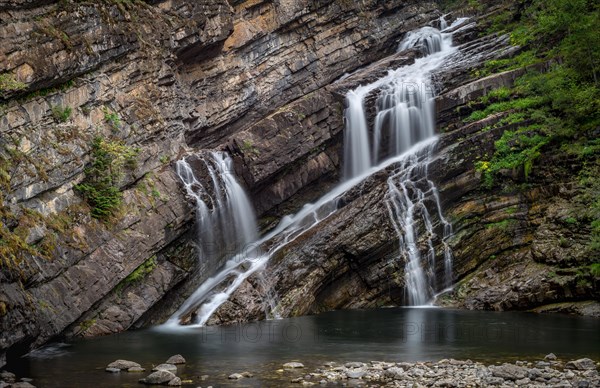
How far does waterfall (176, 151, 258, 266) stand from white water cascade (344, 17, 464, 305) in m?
6.11

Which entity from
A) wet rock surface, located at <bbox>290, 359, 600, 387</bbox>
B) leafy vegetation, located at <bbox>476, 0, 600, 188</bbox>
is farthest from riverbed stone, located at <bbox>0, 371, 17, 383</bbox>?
leafy vegetation, located at <bbox>476, 0, 600, 188</bbox>

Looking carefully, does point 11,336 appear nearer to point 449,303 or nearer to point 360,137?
point 449,303

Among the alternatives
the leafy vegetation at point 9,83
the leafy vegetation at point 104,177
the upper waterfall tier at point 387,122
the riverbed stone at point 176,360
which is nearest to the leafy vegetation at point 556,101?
the upper waterfall tier at point 387,122

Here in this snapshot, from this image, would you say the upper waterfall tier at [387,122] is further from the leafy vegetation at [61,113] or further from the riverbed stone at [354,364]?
the riverbed stone at [354,364]

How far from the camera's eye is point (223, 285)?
24.5m

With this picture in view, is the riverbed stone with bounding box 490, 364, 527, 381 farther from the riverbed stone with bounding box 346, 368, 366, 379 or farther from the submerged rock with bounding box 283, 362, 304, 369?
the submerged rock with bounding box 283, 362, 304, 369

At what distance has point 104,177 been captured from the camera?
77.3 feet

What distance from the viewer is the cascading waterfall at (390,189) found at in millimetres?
24859

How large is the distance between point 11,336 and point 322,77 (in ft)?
76.5

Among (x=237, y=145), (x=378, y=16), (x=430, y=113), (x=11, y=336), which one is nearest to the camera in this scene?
(x=11, y=336)

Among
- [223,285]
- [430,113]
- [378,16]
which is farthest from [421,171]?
[378,16]

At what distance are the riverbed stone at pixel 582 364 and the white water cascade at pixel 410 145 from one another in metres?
11.1

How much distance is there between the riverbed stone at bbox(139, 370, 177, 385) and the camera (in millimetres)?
13492

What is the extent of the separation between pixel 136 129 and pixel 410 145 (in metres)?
12.8
